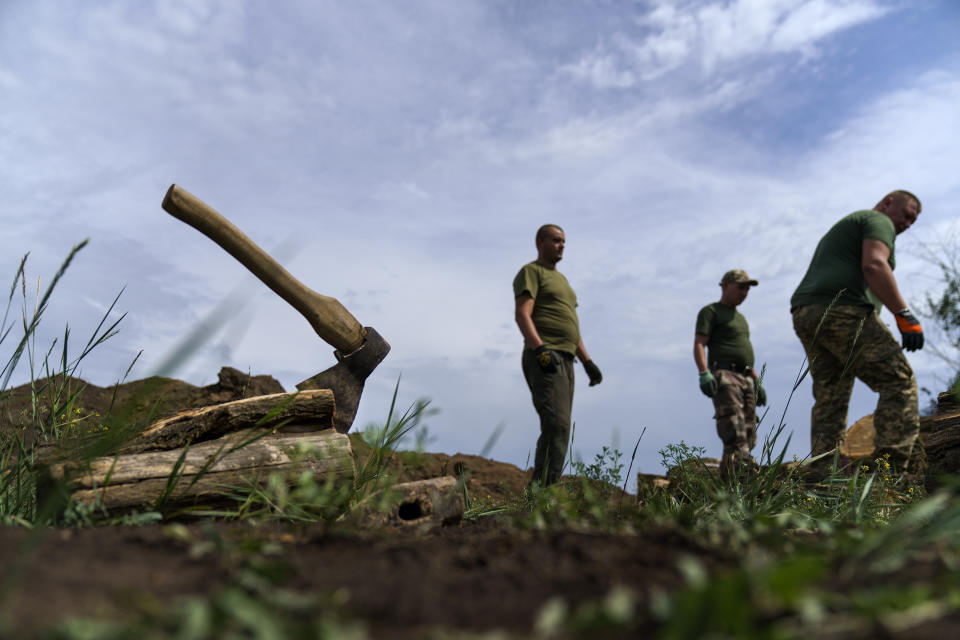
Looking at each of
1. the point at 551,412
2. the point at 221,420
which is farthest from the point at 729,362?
the point at 221,420

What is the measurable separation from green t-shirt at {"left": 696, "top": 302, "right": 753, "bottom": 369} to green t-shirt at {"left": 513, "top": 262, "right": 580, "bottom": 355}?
2.04 m

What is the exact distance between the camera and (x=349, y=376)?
13.5ft

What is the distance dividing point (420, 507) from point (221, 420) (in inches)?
44.2

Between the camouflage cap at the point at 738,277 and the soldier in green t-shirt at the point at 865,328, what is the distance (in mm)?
1025

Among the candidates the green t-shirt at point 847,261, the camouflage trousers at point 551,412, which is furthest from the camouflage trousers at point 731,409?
the camouflage trousers at point 551,412

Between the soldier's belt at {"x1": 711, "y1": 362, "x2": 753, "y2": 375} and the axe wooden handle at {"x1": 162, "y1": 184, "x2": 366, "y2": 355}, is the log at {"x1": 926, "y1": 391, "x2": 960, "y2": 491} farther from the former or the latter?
the axe wooden handle at {"x1": 162, "y1": 184, "x2": 366, "y2": 355}

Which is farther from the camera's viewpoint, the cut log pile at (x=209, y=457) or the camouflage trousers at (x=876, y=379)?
the camouflage trousers at (x=876, y=379)

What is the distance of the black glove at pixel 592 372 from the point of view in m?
7.72

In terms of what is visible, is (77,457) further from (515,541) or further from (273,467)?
(515,541)

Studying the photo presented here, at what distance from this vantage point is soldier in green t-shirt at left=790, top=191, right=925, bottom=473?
6199mm

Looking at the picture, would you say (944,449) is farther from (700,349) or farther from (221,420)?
(221,420)

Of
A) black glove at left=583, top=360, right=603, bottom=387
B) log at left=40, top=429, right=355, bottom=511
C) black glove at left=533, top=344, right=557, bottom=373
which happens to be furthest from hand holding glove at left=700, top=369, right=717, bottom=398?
log at left=40, top=429, right=355, bottom=511

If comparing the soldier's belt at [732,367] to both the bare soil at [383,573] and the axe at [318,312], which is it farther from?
the bare soil at [383,573]

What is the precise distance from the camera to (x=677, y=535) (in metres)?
1.60
